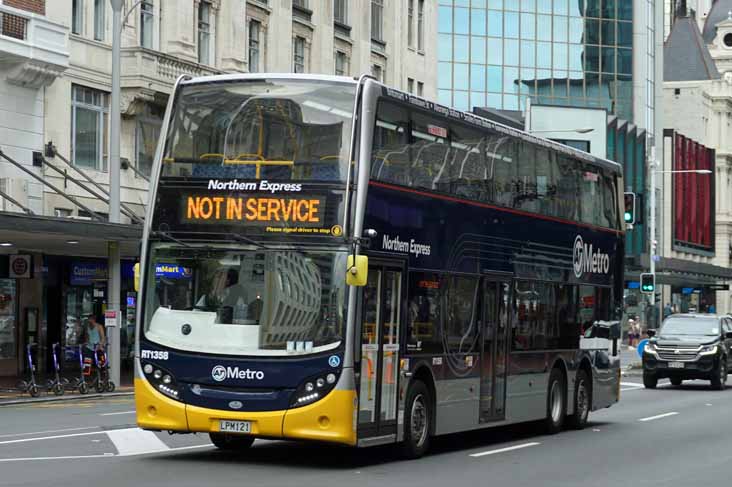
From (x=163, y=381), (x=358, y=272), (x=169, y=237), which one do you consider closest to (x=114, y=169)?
(x=169, y=237)

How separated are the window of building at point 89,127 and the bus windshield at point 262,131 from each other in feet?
72.7

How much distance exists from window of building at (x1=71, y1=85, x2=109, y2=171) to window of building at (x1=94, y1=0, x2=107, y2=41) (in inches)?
58.0

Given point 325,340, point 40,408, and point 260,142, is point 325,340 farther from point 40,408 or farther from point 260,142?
point 40,408

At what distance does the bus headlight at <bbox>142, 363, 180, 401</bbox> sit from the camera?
15961 mm

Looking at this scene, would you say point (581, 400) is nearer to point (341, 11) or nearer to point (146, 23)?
point (146, 23)

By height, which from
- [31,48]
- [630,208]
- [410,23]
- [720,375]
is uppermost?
[410,23]

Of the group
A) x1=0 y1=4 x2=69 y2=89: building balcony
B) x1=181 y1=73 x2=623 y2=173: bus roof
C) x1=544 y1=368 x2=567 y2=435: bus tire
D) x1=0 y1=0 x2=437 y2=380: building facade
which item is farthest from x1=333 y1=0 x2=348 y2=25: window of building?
x1=544 y1=368 x2=567 y2=435: bus tire

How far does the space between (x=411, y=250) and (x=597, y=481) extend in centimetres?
342

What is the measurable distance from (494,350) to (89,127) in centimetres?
2146

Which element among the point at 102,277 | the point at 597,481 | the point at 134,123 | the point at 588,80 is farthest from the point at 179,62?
the point at 588,80

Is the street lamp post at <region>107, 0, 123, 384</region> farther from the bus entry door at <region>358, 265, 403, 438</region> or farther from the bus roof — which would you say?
the bus entry door at <region>358, 265, 403, 438</region>

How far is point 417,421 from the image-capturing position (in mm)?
17438

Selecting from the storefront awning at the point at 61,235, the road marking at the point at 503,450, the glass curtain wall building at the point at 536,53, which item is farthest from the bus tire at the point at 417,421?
the glass curtain wall building at the point at 536,53

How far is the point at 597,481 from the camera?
1542cm
